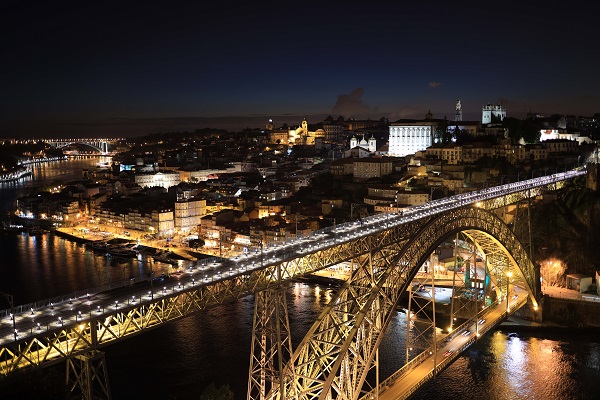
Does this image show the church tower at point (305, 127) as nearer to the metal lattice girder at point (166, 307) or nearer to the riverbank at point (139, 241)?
the riverbank at point (139, 241)

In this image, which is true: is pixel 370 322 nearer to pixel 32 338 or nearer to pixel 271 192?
pixel 32 338

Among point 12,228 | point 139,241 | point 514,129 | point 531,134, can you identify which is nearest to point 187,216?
point 139,241

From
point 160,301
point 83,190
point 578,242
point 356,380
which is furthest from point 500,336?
point 83,190

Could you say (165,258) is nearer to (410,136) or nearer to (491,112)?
(410,136)

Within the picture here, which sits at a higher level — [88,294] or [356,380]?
[88,294]

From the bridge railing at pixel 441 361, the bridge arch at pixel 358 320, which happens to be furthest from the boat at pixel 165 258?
the bridge arch at pixel 358 320

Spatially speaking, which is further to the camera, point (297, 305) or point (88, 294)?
point (297, 305)

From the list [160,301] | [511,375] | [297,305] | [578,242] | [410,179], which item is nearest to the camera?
[160,301]

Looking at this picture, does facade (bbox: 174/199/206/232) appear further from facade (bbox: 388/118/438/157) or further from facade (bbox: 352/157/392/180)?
facade (bbox: 388/118/438/157)
